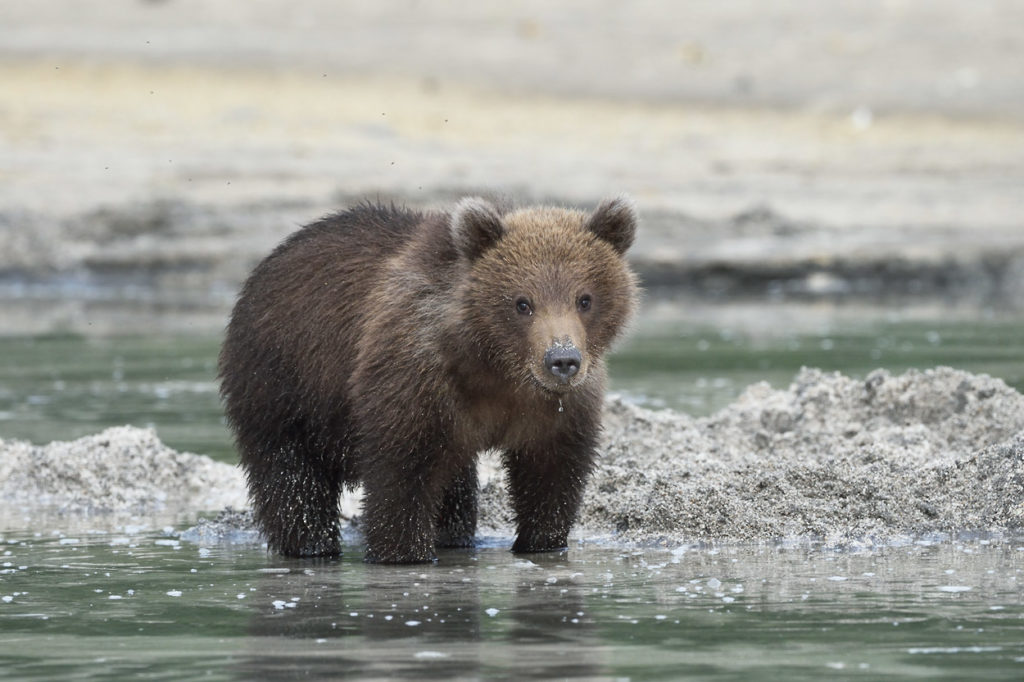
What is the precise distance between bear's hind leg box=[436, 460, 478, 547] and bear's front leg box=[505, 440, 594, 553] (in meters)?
0.34

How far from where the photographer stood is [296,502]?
832cm

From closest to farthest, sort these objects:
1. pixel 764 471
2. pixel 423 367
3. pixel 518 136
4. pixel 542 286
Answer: pixel 542 286 → pixel 423 367 → pixel 764 471 → pixel 518 136

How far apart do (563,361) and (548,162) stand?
695 inches

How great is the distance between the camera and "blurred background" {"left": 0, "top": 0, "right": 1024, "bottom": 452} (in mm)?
15859

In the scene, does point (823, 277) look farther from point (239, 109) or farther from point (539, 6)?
point (539, 6)

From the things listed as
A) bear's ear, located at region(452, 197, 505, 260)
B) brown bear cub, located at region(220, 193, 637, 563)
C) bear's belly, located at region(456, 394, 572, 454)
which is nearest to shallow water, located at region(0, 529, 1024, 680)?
brown bear cub, located at region(220, 193, 637, 563)

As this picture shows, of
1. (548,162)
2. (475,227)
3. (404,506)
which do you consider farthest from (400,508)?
(548,162)

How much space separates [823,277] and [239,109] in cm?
983

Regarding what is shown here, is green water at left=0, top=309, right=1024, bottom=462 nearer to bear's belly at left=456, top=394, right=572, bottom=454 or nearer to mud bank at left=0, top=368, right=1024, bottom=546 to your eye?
mud bank at left=0, top=368, right=1024, bottom=546

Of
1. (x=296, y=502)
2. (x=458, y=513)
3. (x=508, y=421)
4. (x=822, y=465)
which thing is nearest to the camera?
(x=508, y=421)

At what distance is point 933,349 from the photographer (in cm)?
1490

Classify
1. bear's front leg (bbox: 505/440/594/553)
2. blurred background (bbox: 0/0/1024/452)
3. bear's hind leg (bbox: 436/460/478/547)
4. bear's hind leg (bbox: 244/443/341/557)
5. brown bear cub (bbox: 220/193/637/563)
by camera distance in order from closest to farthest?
brown bear cub (bbox: 220/193/637/563)
bear's front leg (bbox: 505/440/594/553)
bear's hind leg (bbox: 244/443/341/557)
bear's hind leg (bbox: 436/460/478/547)
blurred background (bbox: 0/0/1024/452)

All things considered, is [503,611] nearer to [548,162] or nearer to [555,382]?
[555,382]

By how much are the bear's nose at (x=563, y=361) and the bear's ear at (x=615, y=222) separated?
69 centimetres
